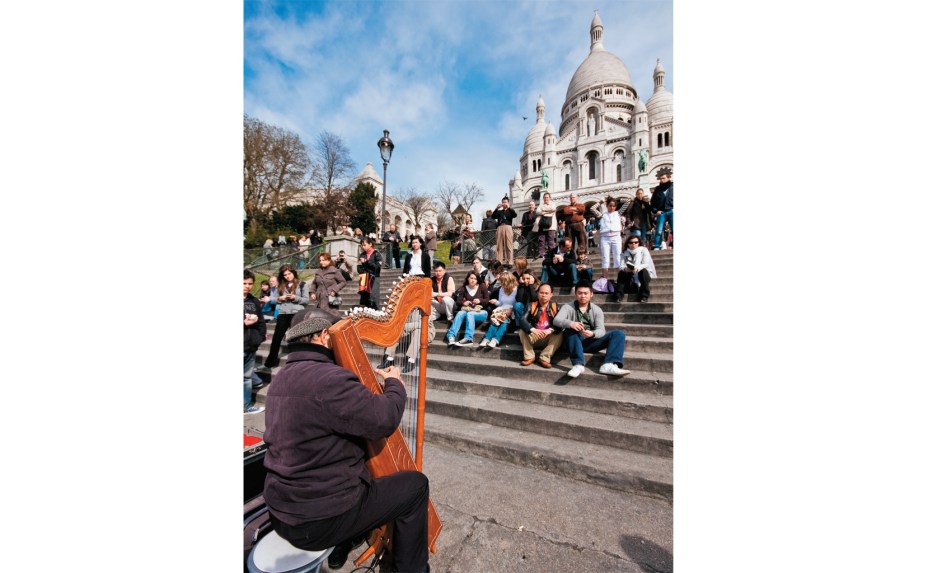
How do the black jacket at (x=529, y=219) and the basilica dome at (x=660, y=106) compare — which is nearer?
the black jacket at (x=529, y=219)

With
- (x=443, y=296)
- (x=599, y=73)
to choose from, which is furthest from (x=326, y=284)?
(x=599, y=73)

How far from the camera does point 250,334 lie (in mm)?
5234

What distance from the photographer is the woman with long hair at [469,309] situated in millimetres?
5824

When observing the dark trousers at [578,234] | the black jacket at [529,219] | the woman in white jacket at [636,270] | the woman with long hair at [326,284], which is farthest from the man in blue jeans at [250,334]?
the black jacket at [529,219]

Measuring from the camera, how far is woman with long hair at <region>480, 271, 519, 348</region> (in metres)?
5.49

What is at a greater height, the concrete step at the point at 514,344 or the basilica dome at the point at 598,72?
the basilica dome at the point at 598,72

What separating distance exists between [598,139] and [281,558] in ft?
208

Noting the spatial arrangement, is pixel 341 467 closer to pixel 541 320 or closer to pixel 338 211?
pixel 541 320

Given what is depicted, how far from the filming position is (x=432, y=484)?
3041mm

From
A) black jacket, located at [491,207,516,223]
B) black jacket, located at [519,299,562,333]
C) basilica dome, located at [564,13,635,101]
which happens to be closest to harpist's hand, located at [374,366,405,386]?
black jacket, located at [519,299,562,333]

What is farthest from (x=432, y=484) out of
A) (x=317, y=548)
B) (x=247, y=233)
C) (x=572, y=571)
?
(x=247, y=233)

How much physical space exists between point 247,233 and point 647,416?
25.4 meters

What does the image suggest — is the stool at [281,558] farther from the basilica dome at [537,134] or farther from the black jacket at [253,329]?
the basilica dome at [537,134]

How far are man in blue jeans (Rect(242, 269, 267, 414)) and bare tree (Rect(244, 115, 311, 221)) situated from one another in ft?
72.1
